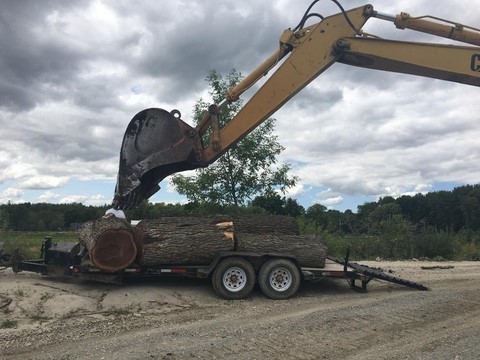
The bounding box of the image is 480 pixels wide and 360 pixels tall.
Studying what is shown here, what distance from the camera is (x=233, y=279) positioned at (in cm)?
905

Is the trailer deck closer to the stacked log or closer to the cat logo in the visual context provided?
the stacked log

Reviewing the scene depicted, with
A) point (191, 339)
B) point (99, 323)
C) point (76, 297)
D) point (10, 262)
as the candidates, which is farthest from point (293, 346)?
point (10, 262)

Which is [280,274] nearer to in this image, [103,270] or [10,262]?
[103,270]

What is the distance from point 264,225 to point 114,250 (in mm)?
3333

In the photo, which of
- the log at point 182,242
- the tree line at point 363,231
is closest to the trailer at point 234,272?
the log at point 182,242

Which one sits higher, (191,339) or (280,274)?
(280,274)

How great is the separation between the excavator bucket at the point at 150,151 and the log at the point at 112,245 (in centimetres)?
44

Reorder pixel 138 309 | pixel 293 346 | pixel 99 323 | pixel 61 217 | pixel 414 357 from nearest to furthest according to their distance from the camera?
pixel 414 357, pixel 293 346, pixel 99 323, pixel 138 309, pixel 61 217

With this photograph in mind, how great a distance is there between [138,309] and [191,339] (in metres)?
2.10

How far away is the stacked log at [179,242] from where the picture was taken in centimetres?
908

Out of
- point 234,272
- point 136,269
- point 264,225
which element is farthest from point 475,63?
point 136,269

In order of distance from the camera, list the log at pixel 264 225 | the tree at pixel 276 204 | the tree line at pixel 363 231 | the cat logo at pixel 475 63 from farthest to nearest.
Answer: the tree at pixel 276 204 → the tree line at pixel 363 231 → the log at pixel 264 225 → the cat logo at pixel 475 63

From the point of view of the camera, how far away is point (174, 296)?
29.1 ft

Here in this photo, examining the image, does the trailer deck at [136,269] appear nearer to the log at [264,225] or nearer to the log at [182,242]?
the log at [182,242]
